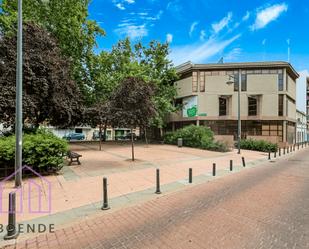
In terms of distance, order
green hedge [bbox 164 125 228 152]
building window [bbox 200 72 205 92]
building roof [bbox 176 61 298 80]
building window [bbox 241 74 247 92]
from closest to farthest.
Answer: green hedge [bbox 164 125 228 152], building roof [bbox 176 61 298 80], building window [bbox 241 74 247 92], building window [bbox 200 72 205 92]

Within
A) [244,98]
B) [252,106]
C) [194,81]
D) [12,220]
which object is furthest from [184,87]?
[12,220]

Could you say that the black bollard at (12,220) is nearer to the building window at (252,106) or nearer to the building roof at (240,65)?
the building roof at (240,65)

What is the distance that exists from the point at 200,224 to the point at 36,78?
9.68m

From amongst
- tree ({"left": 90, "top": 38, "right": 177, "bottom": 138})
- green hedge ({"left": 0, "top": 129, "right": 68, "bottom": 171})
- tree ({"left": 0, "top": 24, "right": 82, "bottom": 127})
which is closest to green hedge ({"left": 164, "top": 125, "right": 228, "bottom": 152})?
tree ({"left": 90, "top": 38, "right": 177, "bottom": 138})

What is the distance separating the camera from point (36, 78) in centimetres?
1034

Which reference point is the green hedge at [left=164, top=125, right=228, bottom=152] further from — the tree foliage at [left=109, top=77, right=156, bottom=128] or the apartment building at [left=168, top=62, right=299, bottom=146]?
the tree foliage at [left=109, top=77, right=156, bottom=128]

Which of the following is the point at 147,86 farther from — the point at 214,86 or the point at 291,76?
the point at 291,76

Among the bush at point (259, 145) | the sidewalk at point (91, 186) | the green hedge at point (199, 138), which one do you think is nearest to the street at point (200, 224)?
the sidewalk at point (91, 186)

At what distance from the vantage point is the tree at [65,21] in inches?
727

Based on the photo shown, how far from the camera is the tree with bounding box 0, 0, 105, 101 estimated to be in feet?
60.6

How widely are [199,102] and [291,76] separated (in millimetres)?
17423

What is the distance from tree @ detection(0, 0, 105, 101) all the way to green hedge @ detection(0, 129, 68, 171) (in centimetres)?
1036

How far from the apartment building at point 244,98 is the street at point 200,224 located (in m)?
26.7

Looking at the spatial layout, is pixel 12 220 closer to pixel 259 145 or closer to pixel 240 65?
pixel 259 145
